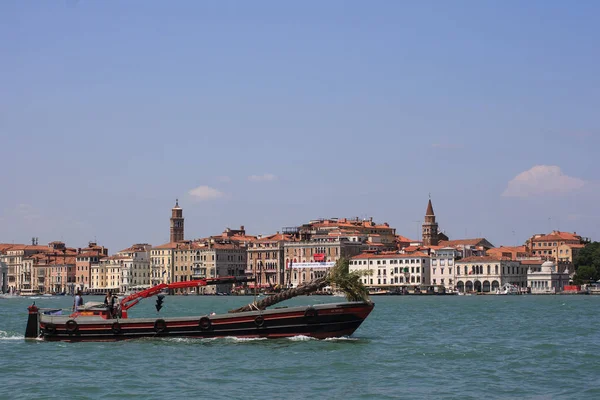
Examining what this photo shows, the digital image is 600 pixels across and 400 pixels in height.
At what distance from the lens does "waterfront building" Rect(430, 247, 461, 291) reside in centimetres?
15725

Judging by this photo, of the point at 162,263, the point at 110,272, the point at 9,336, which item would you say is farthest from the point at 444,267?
the point at 9,336

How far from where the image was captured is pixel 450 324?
183 ft

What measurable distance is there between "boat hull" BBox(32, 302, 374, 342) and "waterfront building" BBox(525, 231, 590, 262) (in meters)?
135

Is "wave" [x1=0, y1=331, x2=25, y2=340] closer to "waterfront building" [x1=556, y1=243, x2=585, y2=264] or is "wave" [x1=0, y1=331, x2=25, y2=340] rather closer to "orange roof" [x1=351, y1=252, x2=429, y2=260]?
"orange roof" [x1=351, y1=252, x2=429, y2=260]

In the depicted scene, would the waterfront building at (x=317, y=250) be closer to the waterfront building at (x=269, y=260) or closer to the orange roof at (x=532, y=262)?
the waterfront building at (x=269, y=260)

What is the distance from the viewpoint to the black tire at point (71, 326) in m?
38.5

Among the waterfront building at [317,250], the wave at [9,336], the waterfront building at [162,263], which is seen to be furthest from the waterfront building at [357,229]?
the wave at [9,336]

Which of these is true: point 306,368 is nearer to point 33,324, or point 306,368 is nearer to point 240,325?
point 240,325

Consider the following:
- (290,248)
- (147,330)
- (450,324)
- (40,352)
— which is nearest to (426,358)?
(147,330)

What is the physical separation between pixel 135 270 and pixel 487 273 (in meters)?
63.4

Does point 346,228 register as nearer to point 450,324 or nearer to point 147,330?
point 450,324

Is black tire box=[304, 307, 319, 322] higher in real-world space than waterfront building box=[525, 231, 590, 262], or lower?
lower

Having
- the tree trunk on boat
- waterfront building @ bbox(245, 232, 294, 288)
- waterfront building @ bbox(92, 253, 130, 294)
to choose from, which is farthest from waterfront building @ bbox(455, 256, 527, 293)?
the tree trunk on boat

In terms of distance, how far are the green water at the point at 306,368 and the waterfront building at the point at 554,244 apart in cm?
12878
